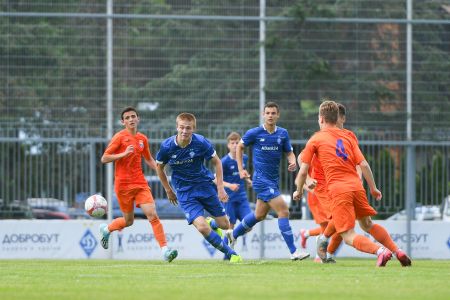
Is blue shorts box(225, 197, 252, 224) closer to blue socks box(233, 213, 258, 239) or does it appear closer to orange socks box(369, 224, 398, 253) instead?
blue socks box(233, 213, 258, 239)

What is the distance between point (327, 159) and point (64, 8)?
11395 mm

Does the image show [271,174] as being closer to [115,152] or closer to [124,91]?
[115,152]

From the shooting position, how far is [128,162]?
1647 centimetres

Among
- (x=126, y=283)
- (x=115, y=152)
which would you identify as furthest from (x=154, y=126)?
(x=126, y=283)

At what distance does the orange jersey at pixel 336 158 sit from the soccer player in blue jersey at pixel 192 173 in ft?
→ 5.59

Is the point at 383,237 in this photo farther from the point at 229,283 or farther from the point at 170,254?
the point at 229,283

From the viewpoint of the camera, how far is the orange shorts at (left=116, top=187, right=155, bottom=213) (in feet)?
53.7

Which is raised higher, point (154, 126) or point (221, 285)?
point (154, 126)

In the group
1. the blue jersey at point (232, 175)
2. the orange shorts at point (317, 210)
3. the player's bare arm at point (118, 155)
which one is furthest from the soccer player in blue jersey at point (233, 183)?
the player's bare arm at point (118, 155)

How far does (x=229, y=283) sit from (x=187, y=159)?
14.1ft

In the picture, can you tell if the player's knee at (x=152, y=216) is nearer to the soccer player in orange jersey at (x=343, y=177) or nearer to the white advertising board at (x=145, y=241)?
the soccer player in orange jersey at (x=343, y=177)

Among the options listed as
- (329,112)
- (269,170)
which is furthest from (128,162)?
(329,112)

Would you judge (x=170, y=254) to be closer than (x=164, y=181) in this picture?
No

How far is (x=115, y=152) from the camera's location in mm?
16484
